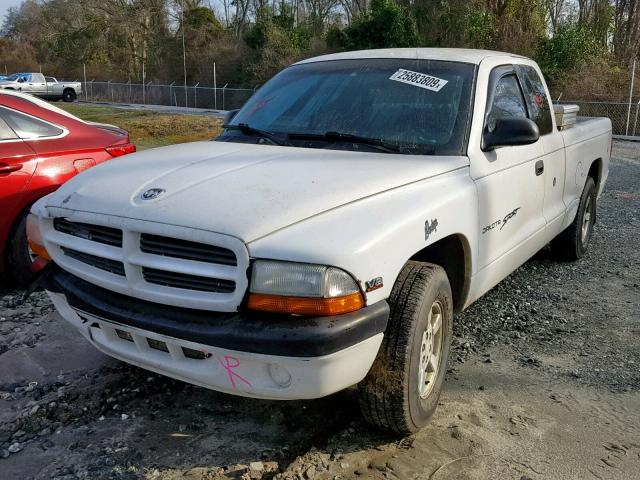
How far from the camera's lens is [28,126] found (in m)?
5.11

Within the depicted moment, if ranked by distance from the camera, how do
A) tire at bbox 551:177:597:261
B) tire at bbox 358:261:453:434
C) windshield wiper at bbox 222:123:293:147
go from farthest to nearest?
tire at bbox 551:177:597:261
windshield wiper at bbox 222:123:293:147
tire at bbox 358:261:453:434

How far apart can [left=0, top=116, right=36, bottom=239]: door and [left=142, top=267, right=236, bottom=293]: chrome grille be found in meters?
2.74

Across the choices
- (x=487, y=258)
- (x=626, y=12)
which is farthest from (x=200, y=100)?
(x=487, y=258)

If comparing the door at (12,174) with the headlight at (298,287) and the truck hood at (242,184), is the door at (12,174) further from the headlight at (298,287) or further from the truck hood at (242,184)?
the headlight at (298,287)

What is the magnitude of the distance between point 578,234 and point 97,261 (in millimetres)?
4365

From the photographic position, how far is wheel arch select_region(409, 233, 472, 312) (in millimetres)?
3191

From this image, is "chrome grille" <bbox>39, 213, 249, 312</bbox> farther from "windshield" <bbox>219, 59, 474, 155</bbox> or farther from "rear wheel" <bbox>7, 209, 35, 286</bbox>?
"rear wheel" <bbox>7, 209, 35, 286</bbox>

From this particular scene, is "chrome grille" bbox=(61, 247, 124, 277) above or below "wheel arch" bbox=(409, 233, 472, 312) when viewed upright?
above

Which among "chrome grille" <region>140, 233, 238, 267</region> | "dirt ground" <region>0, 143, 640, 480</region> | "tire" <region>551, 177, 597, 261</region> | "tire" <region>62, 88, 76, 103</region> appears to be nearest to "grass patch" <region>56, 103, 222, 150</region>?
"tire" <region>551, 177, 597, 261</region>

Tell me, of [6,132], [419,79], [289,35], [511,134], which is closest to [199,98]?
[289,35]

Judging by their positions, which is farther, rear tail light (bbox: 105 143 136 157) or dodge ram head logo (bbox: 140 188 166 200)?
rear tail light (bbox: 105 143 136 157)

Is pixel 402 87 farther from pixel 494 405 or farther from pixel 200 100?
pixel 200 100

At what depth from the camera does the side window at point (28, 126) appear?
5027 millimetres

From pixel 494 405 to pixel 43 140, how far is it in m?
4.02
